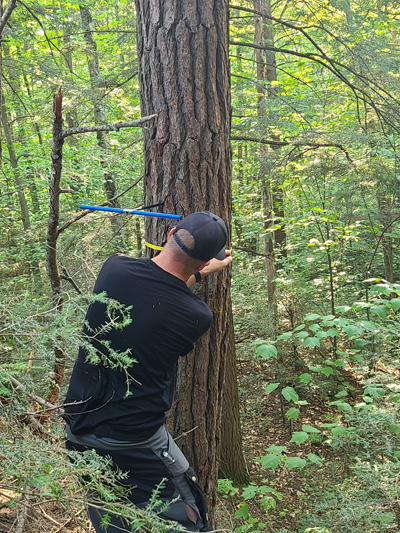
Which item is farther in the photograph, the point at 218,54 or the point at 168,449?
the point at 218,54

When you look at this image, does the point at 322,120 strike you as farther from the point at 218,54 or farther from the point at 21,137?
the point at 21,137

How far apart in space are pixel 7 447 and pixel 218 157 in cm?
184

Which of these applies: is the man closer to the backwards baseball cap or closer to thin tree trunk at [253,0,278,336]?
the backwards baseball cap

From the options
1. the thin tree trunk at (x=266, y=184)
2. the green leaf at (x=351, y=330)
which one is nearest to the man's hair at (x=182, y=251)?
the green leaf at (x=351, y=330)

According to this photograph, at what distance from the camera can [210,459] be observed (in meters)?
2.62

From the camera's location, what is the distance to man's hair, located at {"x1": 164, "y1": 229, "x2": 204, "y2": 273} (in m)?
2.08

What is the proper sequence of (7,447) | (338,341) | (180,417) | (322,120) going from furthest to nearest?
(322,120) < (338,341) < (180,417) < (7,447)

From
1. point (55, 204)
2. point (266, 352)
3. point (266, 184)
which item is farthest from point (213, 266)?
point (266, 184)

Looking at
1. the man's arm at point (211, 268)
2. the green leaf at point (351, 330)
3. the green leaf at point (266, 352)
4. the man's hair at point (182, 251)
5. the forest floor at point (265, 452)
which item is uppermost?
the man's hair at point (182, 251)

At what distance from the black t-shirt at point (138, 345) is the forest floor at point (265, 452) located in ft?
3.21

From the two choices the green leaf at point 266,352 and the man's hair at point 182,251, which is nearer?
the man's hair at point 182,251

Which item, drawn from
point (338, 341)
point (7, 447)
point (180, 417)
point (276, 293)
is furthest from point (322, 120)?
point (7, 447)

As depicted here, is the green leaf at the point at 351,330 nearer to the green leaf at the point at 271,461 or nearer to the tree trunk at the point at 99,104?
the green leaf at the point at 271,461

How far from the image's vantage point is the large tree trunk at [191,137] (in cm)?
231
